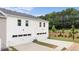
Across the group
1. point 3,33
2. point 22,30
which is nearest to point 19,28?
point 22,30

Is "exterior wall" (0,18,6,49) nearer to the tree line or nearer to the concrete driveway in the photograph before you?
the concrete driveway

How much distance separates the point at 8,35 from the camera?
103 inches

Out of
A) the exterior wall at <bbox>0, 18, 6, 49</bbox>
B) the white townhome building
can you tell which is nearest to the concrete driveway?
the white townhome building

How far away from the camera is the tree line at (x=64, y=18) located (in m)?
2.71

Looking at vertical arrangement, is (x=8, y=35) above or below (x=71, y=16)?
below

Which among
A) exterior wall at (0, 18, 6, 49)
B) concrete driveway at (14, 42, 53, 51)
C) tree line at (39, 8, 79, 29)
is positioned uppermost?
tree line at (39, 8, 79, 29)

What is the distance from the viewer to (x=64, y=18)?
2.79 metres

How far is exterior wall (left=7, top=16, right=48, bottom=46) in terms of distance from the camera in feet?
8.55

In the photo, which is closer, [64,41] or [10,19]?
[10,19]

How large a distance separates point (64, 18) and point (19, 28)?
70cm
